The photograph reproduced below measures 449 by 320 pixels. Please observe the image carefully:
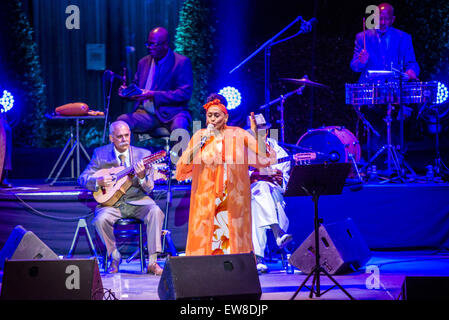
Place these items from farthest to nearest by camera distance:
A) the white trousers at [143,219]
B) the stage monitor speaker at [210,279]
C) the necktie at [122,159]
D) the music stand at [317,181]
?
→ the necktie at [122,159], the white trousers at [143,219], the music stand at [317,181], the stage monitor speaker at [210,279]

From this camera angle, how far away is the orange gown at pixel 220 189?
17.4ft

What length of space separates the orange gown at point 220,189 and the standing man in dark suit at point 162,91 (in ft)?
8.03

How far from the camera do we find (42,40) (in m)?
10.2

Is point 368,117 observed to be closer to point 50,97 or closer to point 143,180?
point 143,180

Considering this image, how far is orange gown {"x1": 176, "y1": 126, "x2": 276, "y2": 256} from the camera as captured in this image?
531 cm

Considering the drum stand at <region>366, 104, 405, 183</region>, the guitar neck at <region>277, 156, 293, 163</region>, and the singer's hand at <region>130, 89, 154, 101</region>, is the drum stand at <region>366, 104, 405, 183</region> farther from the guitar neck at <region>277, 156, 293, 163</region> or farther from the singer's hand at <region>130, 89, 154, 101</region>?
the singer's hand at <region>130, 89, 154, 101</region>

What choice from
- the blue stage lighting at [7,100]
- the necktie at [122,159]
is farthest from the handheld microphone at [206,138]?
the blue stage lighting at [7,100]

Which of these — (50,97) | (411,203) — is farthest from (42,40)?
(411,203)

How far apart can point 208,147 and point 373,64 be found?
3881mm

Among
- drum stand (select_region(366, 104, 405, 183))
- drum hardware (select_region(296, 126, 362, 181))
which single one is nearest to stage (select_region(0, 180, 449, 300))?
drum stand (select_region(366, 104, 405, 183))

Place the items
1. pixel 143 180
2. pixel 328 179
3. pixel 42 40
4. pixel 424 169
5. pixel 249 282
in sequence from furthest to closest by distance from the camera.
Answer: pixel 42 40 < pixel 424 169 < pixel 143 180 < pixel 328 179 < pixel 249 282

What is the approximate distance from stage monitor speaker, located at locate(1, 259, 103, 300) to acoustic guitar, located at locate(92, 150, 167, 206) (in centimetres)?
237

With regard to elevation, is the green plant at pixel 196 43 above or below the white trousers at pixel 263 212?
above

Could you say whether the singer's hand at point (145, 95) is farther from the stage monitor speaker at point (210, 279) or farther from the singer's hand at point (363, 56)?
the stage monitor speaker at point (210, 279)
